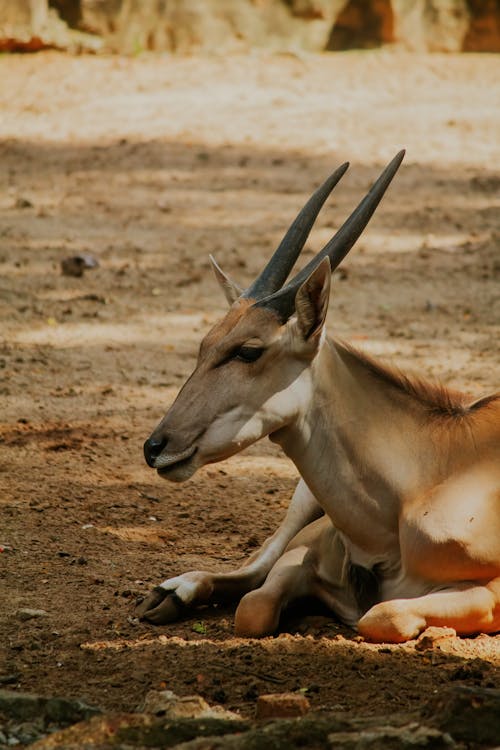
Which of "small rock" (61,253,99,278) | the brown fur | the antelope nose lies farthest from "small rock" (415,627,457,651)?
"small rock" (61,253,99,278)

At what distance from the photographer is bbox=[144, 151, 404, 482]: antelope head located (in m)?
4.62

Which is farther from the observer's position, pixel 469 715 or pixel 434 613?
pixel 434 613

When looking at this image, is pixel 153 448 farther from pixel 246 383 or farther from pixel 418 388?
pixel 418 388

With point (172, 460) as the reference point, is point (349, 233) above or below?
above

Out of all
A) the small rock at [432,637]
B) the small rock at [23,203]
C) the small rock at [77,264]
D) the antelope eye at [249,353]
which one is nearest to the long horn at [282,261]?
the antelope eye at [249,353]

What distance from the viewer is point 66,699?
3740mm

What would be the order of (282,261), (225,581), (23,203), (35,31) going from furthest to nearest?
1. (35,31)
2. (23,203)
3. (225,581)
4. (282,261)

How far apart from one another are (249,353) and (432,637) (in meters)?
1.17

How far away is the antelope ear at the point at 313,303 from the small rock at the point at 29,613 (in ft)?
4.67

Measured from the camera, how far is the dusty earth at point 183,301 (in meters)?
4.54

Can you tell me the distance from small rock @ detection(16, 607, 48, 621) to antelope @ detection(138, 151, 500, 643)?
37 cm

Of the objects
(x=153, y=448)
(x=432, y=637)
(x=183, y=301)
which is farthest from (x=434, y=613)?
(x=183, y=301)

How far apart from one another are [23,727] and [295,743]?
849 mm

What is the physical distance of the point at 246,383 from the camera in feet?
15.3
